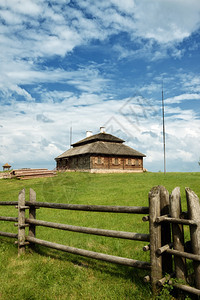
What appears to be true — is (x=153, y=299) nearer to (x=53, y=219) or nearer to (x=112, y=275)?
(x=112, y=275)

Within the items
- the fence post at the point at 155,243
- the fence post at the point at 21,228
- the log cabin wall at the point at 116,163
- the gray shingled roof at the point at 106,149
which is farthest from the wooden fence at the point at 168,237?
the log cabin wall at the point at 116,163

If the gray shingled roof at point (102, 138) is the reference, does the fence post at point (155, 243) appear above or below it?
below

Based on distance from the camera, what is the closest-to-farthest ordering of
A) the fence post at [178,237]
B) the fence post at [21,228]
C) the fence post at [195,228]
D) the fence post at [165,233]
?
the fence post at [195,228] → the fence post at [178,237] → the fence post at [165,233] → the fence post at [21,228]

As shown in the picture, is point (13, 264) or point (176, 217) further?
point (13, 264)

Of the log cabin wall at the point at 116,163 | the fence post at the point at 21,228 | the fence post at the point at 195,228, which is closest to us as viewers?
the fence post at the point at 195,228

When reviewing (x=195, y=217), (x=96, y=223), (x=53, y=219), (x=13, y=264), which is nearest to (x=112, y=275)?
(x=195, y=217)

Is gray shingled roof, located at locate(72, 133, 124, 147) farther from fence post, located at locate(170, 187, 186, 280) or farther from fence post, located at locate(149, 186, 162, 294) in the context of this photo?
fence post, located at locate(170, 187, 186, 280)

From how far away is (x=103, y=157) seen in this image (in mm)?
36938

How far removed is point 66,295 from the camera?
3.90 m

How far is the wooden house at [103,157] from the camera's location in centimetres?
3604

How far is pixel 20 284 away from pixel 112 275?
174cm

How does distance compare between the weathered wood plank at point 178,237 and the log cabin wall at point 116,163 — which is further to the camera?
the log cabin wall at point 116,163

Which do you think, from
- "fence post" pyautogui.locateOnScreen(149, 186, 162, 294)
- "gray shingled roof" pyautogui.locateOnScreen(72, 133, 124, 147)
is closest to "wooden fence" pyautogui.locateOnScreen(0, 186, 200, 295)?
"fence post" pyautogui.locateOnScreen(149, 186, 162, 294)

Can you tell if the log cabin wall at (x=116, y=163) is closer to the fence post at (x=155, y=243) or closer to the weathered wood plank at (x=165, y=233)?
the weathered wood plank at (x=165, y=233)
